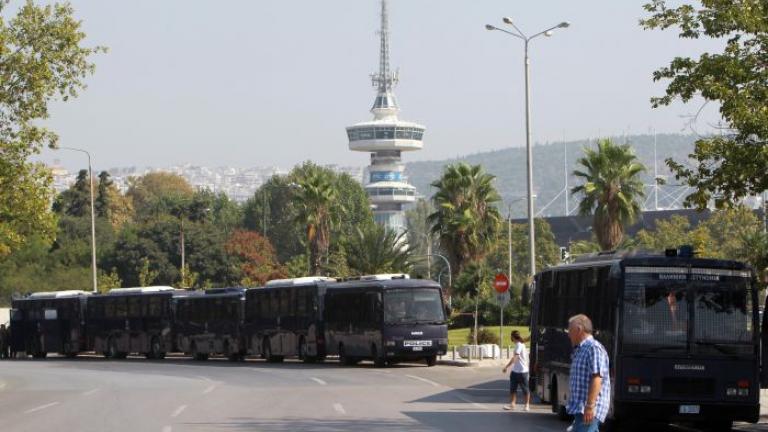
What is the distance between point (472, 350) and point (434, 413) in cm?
2218

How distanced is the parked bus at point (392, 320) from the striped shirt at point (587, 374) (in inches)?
1259

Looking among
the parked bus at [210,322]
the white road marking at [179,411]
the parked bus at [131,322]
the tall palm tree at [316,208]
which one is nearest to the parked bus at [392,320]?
the parked bus at [210,322]

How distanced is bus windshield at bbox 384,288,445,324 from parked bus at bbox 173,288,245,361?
12.0 meters

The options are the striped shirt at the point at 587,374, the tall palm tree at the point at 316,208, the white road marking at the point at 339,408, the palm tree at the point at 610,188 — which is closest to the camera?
the striped shirt at the point at 587,374

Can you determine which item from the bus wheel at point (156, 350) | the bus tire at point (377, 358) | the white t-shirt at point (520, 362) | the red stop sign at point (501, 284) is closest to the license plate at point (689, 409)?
the white t-shirt at point (520, 362)

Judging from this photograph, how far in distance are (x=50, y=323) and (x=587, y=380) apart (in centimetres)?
5781

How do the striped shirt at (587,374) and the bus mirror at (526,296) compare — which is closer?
the striped shirt at (587,374)

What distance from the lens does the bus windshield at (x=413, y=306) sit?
4584 cm

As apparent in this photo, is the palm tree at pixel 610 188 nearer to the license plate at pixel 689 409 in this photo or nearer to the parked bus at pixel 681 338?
the parked bus at pixel 681 338

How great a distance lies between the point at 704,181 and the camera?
950 inches

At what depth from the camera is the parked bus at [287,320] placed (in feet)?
166

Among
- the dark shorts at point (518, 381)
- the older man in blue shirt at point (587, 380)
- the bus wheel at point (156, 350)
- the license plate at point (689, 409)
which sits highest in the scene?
the older man in blue shirt at point (587, 380)

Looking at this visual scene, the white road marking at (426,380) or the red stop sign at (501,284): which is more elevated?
the red stop sign at (501,284)

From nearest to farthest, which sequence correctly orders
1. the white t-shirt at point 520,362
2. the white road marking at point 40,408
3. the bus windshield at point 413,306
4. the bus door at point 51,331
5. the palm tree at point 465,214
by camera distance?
the white t-shirt at point 520,362
the white road marking at point 40,408
the bus windshield at point 413,306
the bus door at point 51,331
the palm tree at point 465,214
